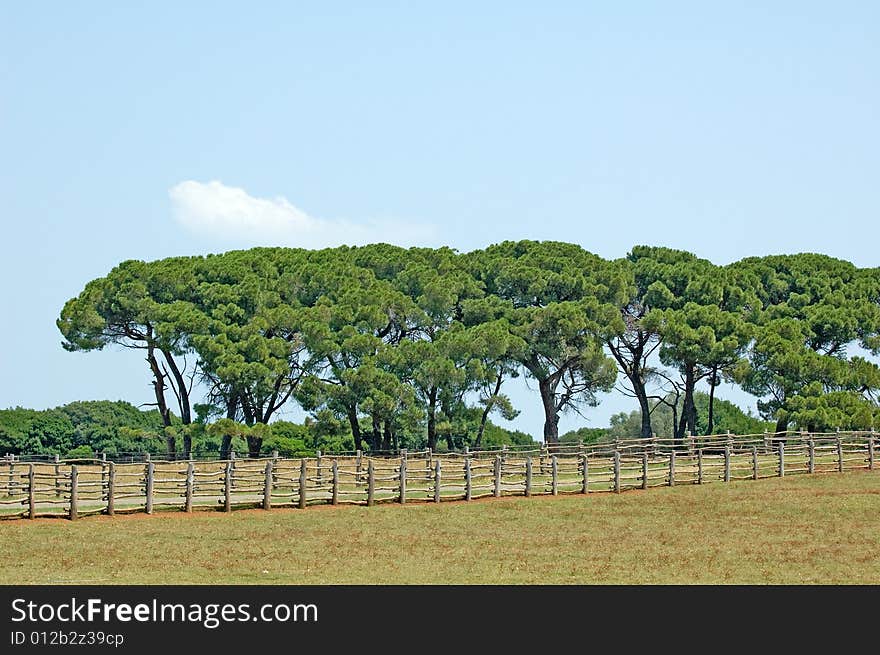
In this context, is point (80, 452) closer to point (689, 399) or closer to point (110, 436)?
point (110, 436)

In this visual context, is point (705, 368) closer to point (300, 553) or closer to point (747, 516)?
point (747, 516)

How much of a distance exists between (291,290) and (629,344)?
1782cm

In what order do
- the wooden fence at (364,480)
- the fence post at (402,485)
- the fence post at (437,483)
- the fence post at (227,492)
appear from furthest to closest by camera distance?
the fence post at (437,483), the fence post at (402,485), the fence post at (227,492), the wooden fence at (364,480)

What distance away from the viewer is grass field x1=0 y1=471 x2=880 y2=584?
26.7 meters

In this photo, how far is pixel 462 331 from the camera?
7019cm

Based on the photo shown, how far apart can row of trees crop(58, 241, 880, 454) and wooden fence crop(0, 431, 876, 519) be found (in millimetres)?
8283

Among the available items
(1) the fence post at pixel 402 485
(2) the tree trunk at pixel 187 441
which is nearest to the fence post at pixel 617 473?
(1) the fence post at pixel 402 485

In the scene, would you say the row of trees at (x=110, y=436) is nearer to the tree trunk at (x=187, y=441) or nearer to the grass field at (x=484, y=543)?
the tree trunk at (x=187, y=441)

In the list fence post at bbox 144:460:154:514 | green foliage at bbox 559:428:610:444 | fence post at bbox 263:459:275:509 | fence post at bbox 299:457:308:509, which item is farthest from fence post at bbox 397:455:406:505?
green foliage at bbox 559:428:610:444

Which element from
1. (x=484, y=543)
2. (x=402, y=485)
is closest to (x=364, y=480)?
(x=402, y=485)

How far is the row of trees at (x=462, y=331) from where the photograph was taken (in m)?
67.3

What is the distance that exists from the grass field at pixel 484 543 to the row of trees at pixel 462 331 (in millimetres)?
24343

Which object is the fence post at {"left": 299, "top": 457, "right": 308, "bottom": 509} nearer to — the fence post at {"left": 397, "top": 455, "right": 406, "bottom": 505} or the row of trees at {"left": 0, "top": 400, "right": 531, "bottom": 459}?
the fence post at {"left": 397, "top": 455, "right": 406, "bottom": 505}
